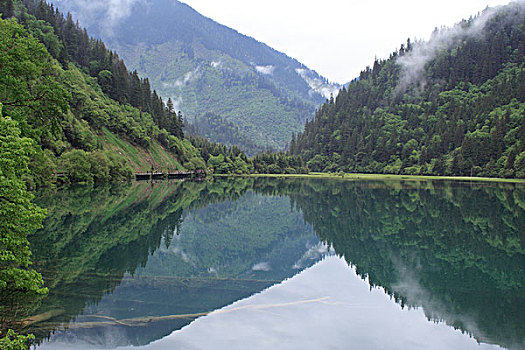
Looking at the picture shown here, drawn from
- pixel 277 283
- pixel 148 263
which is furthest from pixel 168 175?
pixel 277 283

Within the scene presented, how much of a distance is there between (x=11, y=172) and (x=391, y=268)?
51.5 ft

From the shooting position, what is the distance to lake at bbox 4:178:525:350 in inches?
452

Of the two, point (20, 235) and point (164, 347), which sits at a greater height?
point (20, 235)

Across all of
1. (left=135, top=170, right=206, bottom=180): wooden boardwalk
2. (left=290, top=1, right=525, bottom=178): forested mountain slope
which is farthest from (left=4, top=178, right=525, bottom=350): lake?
(left=290, top=1, right=525, bottom=178): forested mountain slope

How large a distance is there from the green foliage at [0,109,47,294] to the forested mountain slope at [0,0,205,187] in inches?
58.6

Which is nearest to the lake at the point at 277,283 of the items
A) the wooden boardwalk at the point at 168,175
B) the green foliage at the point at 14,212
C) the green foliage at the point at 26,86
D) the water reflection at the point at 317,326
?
the water reflection at the point at 317,326

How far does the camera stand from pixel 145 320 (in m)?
12.2

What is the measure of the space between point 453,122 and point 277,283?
146515 millimetres

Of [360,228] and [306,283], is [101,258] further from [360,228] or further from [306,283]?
[360,228]

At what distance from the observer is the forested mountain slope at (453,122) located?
395 ft

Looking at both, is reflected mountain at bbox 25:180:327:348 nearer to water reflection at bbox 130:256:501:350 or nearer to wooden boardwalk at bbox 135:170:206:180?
water reflection at bbox 130:256:501:350

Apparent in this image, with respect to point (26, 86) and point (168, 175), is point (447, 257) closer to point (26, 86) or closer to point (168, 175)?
point (26, 86)

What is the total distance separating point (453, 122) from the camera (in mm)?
146500

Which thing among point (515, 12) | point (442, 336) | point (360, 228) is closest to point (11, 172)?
point (442, 336)
